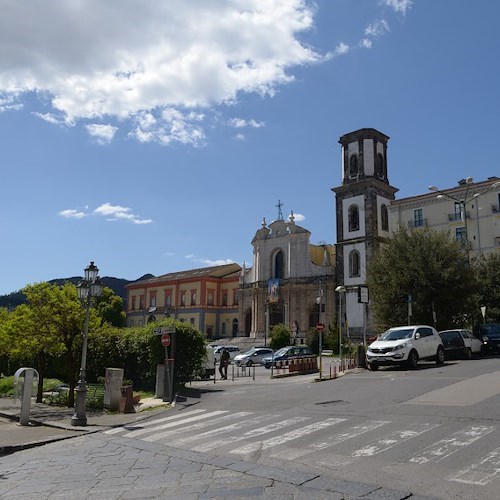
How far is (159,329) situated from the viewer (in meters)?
19.4

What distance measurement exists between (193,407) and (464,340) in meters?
14.8

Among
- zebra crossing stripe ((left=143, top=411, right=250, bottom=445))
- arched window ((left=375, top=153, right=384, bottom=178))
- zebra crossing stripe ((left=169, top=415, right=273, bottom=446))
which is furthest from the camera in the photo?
arched window ((left=375, top=153, right=384, bottom=178))

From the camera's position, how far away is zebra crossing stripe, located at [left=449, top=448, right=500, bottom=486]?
22.1 ft

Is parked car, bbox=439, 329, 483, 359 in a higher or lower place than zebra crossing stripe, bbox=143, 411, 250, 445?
higher

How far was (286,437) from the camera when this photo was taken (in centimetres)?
1004

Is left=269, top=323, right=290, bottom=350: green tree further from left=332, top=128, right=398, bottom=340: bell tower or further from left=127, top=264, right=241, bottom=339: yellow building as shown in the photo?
left=127, top=264, right=241, bottom=339: yellow building

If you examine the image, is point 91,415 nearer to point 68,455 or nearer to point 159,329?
point 159,329

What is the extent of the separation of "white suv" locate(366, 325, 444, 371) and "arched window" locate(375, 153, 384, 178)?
36339 mm

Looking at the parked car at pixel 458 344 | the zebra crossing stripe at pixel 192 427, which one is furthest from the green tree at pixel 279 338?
the zebra crossing stripe at pixel 192 427

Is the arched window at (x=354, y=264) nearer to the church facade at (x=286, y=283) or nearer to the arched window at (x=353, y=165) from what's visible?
the church facade at (x=286, y=283)

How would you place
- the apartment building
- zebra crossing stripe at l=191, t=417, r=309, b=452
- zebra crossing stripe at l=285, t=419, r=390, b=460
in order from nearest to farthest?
Answer: 1. zebra crossing stripe at l=285, t=419, r=390, b=460
2. zebra crossing stripe at l=191, t=417, r=309, b=452
3. the apartment building

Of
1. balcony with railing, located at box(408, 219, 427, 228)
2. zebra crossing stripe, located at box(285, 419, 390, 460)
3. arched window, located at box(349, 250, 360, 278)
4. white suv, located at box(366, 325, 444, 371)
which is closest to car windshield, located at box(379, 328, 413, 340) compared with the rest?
white suv, located at box(366, 325, 444, 371)

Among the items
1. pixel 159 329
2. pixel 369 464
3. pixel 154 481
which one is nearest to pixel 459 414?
pixel 369 464

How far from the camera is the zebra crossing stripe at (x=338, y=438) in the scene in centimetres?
878
